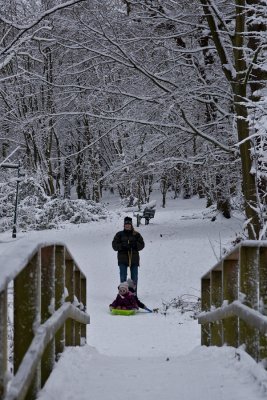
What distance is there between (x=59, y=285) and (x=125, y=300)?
694 cm

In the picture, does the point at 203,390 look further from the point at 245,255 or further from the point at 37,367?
the point at 37,367

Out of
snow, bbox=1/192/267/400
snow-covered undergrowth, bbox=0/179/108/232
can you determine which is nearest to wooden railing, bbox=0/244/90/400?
snow, bbox=1/192/267/400

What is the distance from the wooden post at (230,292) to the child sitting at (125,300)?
604 cm

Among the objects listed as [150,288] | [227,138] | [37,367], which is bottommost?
[150,288]

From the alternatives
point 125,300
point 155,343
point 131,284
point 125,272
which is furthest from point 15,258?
point 125,272

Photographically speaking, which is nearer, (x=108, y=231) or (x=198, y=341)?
(x=198, y=341)

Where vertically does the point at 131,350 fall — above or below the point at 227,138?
below

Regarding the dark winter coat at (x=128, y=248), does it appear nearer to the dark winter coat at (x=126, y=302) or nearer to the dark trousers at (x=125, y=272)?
the dark trousers at (x=125, y=272)

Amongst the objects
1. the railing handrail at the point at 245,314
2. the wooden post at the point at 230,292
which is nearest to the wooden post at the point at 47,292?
the railing handrail at the point at 245,314

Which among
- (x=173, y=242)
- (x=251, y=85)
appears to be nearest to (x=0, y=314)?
(x=251, y=85)

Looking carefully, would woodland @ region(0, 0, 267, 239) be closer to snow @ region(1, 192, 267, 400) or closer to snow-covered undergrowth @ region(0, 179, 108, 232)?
snow @ region(1, 192, 267, 400)

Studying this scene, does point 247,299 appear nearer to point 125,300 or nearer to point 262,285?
point 262,285

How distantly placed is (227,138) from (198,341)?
A: 7.01 m

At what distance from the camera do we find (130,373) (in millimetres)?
4891
